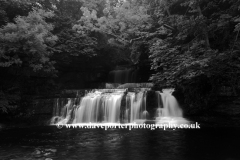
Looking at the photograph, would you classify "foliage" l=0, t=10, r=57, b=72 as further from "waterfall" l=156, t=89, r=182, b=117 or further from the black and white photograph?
"waterfall" l=156, t=89, r=182, b=117

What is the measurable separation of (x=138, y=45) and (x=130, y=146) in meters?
10.1

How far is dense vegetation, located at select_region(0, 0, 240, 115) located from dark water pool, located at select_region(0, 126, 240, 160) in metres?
3.11

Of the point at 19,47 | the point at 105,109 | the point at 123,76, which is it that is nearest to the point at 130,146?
the point at 105,109

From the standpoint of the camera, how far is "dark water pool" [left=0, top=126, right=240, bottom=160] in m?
7.17

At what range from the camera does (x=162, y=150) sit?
7.76 metres

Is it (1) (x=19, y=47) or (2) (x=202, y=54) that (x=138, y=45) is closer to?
(2) (x=202, y=54)

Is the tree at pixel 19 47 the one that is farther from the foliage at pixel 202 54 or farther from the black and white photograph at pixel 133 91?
the foliage at pixel 202 54

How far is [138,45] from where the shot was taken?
1662 cm

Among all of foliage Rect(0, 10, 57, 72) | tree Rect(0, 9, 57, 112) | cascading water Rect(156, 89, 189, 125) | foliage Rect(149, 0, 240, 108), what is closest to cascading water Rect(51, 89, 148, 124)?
cascading water Rect(156, 89, 189, 125)

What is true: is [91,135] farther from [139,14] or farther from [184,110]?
[139,14]

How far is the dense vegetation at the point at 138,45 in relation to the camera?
35.9 ft

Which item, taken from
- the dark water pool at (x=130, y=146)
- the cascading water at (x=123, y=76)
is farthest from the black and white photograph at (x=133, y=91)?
the cascading water at (x=123, y=76)

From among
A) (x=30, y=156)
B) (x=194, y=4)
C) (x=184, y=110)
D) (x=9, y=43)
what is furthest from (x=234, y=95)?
(x=9, y=43)

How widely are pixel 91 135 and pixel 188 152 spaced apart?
532 cm
